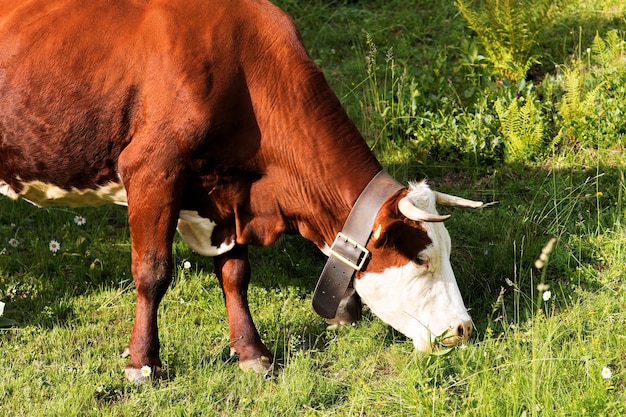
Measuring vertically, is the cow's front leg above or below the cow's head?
below

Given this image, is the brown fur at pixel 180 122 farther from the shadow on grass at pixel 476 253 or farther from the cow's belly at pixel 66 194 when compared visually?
the shadow on grass at pixel 476 253

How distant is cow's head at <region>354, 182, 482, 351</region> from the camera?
515 cm

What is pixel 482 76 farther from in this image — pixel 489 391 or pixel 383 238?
pixel 489 391

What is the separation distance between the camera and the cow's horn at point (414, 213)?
4848mm

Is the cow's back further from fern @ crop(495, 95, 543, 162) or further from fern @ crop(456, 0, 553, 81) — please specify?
fern @ crop(456, 0, 553, 81)

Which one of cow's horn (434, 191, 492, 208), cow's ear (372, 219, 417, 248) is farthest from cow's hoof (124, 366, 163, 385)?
cow's horn (434, 191, 492, 208)

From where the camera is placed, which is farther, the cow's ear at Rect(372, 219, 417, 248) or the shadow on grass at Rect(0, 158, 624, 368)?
the shadow on grass at Rect(0, 158, 624, 368)

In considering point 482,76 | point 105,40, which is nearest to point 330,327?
point 105,40

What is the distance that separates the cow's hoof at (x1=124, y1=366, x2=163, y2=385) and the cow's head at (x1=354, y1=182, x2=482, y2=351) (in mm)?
1238

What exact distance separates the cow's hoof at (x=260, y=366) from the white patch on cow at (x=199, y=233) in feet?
2.26

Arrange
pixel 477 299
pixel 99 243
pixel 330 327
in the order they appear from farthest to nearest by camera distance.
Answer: pixel 99 243
pixel 477 299
pixel 330 327

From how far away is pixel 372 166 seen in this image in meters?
5.40

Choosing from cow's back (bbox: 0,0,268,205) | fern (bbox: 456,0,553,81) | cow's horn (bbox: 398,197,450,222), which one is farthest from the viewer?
fern (bbox: 456,0,553,81)

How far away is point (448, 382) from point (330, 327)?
0.81 metres
